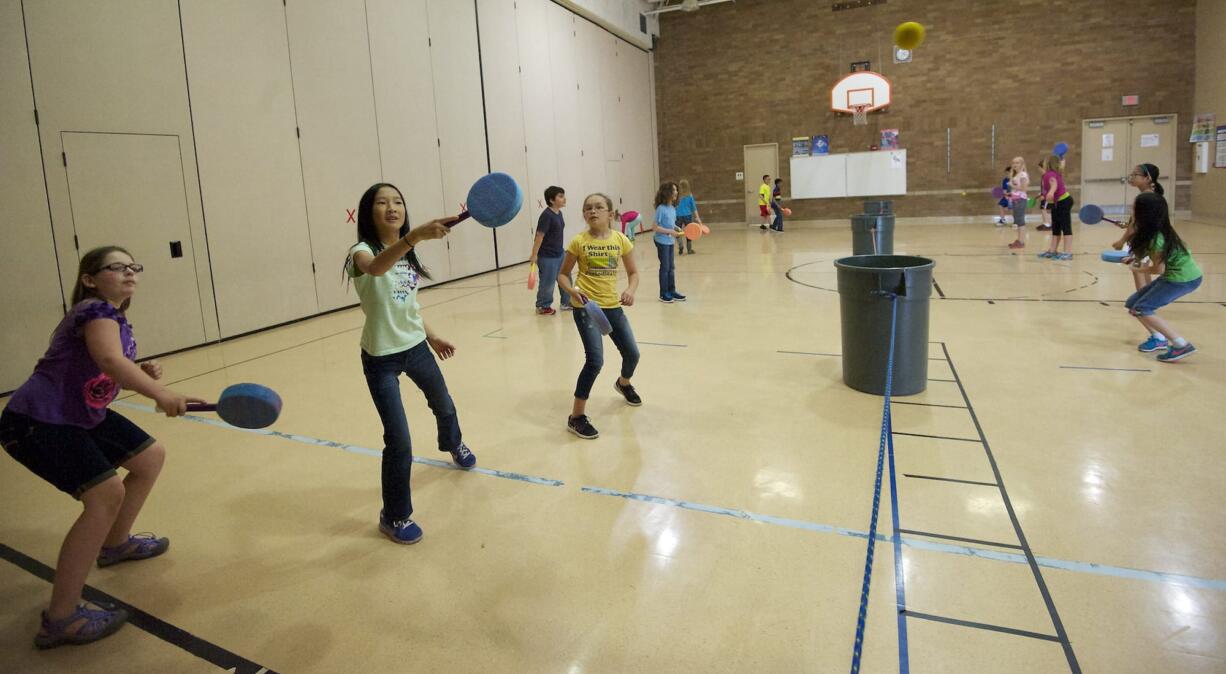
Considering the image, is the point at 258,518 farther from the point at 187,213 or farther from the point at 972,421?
the point at 187,213

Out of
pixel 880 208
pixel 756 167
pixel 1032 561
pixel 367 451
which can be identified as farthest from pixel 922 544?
pixel 756 167

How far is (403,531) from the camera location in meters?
3.46

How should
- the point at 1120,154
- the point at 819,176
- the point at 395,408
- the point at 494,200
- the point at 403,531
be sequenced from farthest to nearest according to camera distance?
the point at 819,176 < the point at 1120,154 < the point at 403,531 < the point at 395,408 < the point at 494,200

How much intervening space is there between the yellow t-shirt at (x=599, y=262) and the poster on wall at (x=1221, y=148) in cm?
1923

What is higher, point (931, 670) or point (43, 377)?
point (43, 377)

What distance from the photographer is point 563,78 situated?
56.9 ft

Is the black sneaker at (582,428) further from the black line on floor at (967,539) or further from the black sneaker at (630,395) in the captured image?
the black line on floor at (967,539)

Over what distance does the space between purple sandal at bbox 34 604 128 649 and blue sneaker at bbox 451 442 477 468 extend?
181 centimetres

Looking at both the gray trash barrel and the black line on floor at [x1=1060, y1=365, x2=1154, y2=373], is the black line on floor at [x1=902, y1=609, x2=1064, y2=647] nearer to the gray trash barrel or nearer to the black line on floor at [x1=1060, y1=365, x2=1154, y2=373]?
the black line on floor at [x1=1060, y1=365, x2=1154, y2=373]

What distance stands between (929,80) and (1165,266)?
16450 millimetres

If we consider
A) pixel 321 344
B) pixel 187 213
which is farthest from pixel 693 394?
pixel 187 213

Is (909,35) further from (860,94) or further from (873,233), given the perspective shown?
(873,233)

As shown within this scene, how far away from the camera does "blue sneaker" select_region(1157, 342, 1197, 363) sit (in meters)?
5.75

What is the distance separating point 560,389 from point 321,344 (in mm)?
3831
